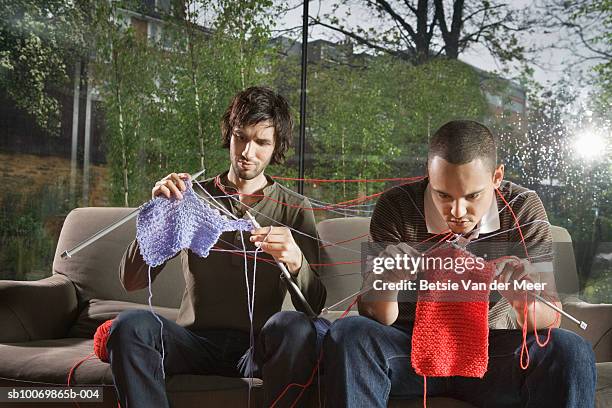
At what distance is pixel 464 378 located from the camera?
63.4 inches

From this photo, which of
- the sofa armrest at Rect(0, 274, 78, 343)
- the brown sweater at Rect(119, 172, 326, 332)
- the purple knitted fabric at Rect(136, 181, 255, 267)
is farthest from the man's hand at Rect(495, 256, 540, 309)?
the sofa armrest at Rect(0, 274, 78, 343)

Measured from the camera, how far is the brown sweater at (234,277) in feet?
6.03

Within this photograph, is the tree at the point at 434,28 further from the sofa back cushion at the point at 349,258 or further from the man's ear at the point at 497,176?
the man's ear at the point at 497,176

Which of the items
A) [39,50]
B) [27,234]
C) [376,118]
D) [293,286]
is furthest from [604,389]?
[39,50]

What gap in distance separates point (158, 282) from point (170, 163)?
47.5 inches

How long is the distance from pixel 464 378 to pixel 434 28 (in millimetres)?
2365

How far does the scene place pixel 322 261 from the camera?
2342mm

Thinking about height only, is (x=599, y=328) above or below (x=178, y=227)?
below

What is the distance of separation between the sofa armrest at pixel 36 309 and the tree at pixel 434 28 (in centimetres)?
194

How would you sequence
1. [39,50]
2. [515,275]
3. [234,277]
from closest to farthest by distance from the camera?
1. [515,275]
2. [234,277]
3. [39,50]

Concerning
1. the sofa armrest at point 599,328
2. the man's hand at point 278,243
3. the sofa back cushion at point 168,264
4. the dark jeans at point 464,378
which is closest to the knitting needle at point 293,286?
the man's hand at point 278,243

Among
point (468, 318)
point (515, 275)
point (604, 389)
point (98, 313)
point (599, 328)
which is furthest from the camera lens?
point (98, 313)

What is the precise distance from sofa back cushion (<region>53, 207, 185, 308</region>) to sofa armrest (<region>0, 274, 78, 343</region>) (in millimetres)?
64

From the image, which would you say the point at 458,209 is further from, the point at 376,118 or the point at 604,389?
the point at 376,118
